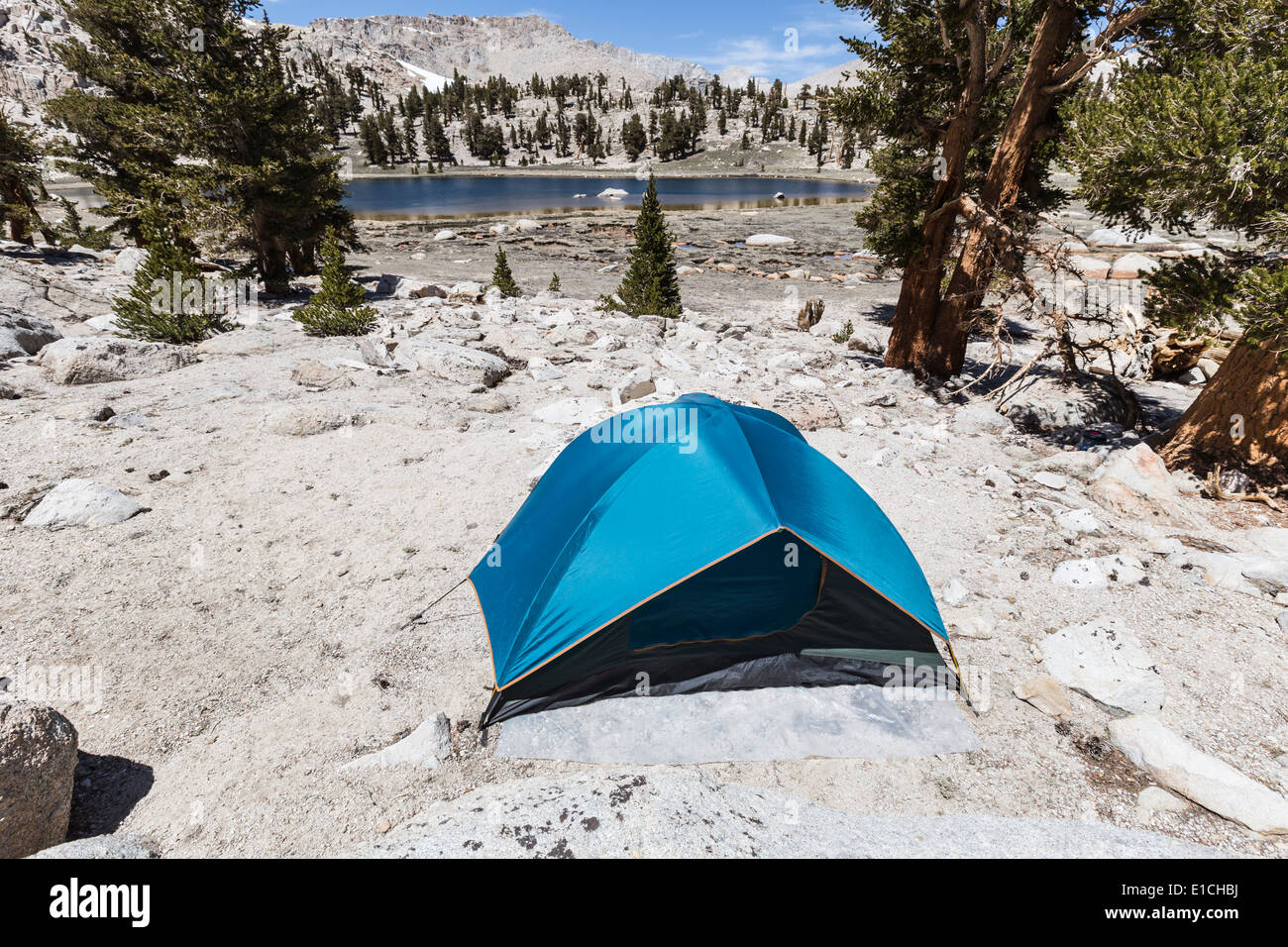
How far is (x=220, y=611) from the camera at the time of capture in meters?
5.04

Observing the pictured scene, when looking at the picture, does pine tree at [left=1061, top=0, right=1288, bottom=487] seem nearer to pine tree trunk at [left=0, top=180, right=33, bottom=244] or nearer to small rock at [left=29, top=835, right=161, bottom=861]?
small rock at [left=29, top=835, right=161, bottom=861]

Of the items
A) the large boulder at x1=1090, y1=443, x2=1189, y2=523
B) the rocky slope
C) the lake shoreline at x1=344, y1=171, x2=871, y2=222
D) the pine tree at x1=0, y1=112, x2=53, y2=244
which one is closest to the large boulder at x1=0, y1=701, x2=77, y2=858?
the large boulder at x1=1090, y1=443, x2=1189, y2=523

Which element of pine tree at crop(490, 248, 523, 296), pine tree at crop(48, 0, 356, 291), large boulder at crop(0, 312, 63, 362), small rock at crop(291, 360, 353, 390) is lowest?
small rock at crop(291, 360, 353, 390)

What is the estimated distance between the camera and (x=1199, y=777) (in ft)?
11.3

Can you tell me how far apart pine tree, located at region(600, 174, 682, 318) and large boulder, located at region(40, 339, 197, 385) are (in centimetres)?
1144

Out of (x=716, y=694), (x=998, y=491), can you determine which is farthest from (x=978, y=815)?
(x=998, y=491)

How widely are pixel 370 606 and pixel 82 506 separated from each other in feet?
12.3

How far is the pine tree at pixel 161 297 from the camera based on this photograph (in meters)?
11.7

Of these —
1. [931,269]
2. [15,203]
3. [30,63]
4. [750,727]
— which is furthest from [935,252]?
[30,63]

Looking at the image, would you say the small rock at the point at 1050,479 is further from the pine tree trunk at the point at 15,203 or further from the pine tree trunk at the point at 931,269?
the pine tree trunk at the point at 15,203

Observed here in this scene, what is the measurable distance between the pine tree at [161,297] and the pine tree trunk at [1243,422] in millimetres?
18759

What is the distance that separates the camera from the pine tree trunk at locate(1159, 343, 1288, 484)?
700 centimetres

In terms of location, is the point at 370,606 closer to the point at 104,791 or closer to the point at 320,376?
the point at 104,791
